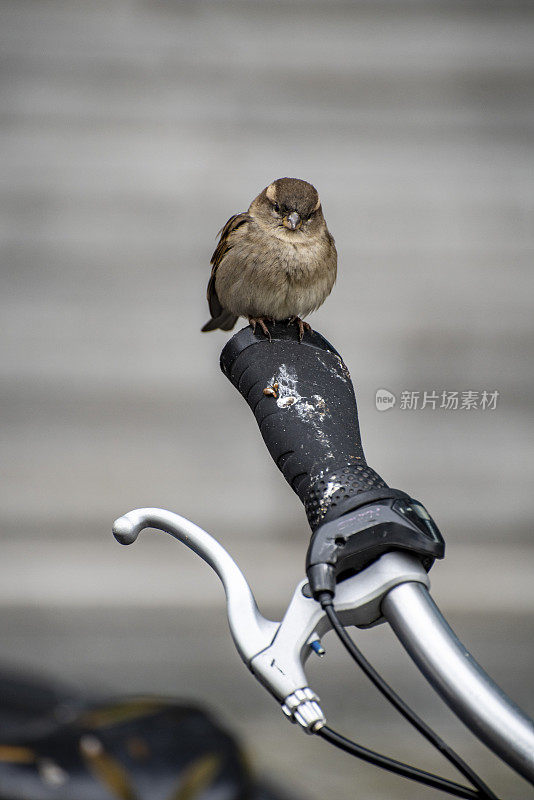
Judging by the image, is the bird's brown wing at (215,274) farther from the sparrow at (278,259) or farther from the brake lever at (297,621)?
the brake lever at (297,621)

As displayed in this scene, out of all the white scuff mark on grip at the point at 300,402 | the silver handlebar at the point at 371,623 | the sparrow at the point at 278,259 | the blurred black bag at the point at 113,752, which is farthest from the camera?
the sparrow at the point at 278,259

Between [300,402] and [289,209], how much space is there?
0.83 metres

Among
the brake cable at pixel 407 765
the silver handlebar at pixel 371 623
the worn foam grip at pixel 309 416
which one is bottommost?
the brake cable at pixel 407 765

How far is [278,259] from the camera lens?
63.4 inches

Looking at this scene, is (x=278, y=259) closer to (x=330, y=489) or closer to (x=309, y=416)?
(x=309, y=416)

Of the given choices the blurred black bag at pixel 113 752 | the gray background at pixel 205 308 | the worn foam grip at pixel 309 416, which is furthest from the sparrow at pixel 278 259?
the gray background at pixel 205 308

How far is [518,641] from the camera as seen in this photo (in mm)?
3014

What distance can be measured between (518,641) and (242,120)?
7.07 feet

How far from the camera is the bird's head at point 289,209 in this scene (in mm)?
1589

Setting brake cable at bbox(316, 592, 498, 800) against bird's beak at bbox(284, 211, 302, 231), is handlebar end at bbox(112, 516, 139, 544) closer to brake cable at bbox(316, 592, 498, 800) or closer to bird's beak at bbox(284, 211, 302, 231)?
brake cable at bbox(316, 592, 498, 800)

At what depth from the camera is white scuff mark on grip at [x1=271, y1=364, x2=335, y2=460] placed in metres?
0.83

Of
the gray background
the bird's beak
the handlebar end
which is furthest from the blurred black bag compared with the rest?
the gray background

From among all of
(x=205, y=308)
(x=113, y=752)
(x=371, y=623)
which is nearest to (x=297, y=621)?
(x=371, y=623)

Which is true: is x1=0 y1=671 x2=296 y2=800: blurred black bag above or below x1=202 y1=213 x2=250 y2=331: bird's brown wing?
below
